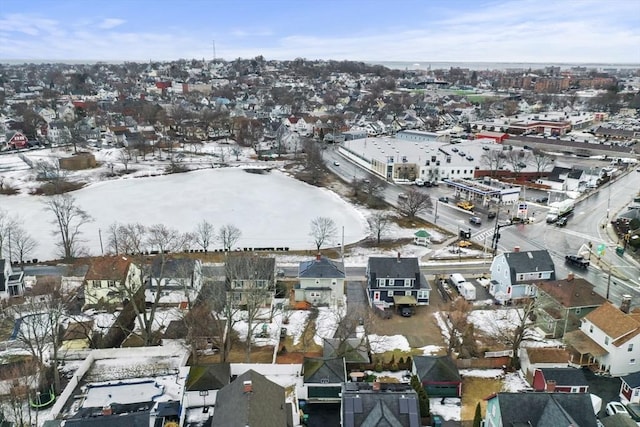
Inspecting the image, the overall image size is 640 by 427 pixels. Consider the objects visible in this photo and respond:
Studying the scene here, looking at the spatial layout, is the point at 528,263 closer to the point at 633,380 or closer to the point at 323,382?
the point at 633,380

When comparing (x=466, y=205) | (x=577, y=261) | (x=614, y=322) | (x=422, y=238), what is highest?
(x=614, y=322)

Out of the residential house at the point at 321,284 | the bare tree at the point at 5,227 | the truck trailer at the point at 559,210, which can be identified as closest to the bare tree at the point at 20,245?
the bare tree at the point at 5,227

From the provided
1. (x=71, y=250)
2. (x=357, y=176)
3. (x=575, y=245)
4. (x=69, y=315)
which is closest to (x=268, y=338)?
(x=69, y=315)

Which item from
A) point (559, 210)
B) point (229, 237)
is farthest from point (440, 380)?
point (559, 210)

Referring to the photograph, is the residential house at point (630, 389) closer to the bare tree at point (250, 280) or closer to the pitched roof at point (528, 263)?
the pitched roof at point (528, 263)

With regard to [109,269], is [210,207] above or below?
below

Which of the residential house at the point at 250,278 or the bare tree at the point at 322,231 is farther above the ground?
the residential house at the point at 250,278

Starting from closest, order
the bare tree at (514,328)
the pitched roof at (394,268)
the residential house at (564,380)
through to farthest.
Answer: the residential house at (564,380), the bare tree at (514,328), the pitched roof at (394,268)
